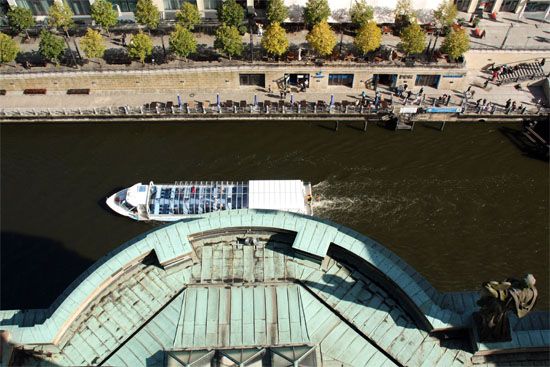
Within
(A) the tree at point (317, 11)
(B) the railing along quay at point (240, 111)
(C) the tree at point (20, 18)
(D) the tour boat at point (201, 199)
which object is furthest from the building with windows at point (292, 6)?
(D) the tour boat at point (201, 199)

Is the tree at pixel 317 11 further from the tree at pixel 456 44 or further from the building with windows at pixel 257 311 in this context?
the building with windows at pixel 257 311

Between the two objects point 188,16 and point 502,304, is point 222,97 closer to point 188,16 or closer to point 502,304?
point 188,16

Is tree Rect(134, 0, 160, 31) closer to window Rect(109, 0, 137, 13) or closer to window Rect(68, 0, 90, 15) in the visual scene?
window Rect(109, 0, 137, 13)

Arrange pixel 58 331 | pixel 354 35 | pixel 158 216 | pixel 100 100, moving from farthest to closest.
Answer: pixel 354 35 < pixel 100 100 < pixel 158 216 < pixel 58 331

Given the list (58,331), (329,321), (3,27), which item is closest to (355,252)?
(329,321)

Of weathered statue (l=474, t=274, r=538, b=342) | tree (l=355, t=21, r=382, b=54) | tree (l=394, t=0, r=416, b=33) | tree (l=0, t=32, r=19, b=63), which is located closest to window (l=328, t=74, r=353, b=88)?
tree (l=355, t=21, r=382, b=54)

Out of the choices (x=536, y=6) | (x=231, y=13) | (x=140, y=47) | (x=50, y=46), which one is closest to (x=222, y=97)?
(x=231, y=13)

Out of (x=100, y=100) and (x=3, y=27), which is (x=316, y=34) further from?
(x=3, y=27)
